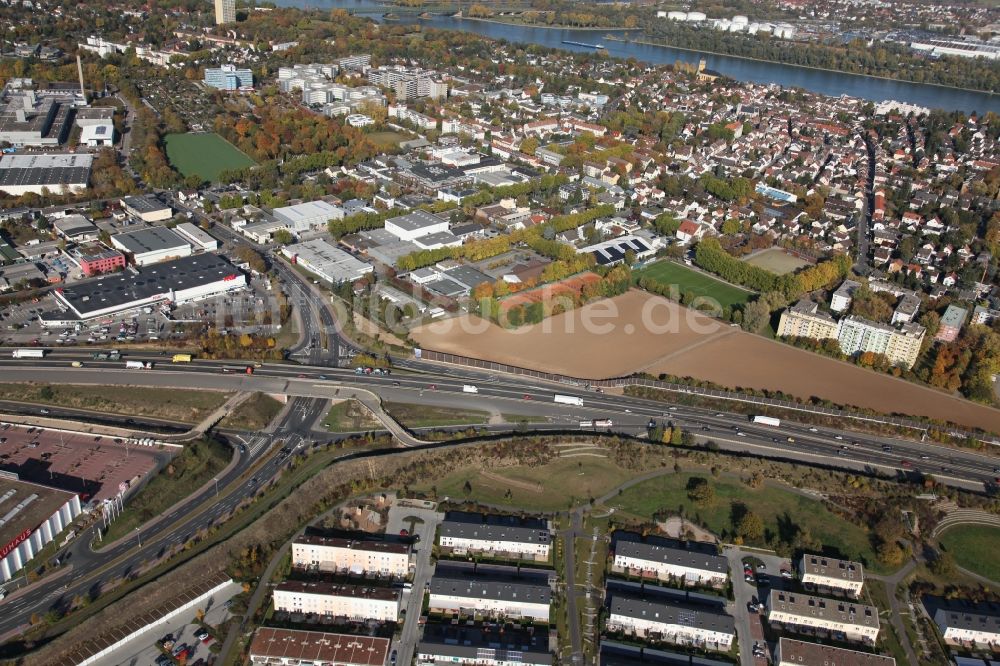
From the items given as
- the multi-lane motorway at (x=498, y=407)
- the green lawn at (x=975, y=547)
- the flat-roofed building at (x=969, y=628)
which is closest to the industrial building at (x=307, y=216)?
the multi-lane motorway at (x=498, y=407)

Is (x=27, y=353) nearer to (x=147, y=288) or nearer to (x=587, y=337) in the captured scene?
(x=147, y=288)

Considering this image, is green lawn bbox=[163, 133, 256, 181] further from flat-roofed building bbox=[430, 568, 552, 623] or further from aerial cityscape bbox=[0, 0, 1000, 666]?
flat-roofed building bbox=[430, 568, 552, 623]

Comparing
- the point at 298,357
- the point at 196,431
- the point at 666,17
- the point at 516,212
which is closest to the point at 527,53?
the point at 666,17

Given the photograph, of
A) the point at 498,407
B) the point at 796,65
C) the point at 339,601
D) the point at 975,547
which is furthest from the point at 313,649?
the point at 796,65

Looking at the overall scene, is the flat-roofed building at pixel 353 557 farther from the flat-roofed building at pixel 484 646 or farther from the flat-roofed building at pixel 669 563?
the flat-roofed building at pixel 669 563

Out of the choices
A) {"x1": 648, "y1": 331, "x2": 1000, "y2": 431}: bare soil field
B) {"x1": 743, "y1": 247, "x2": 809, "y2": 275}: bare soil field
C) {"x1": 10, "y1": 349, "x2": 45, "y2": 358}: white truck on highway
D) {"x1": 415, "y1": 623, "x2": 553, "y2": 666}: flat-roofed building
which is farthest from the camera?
{"x1": 743, "y1": 247, "x2": 809, "y2": 275}: bare soil field

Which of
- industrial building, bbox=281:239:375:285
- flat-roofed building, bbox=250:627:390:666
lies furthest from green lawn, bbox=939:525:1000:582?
industrial building, bbox=281:239:375:285
